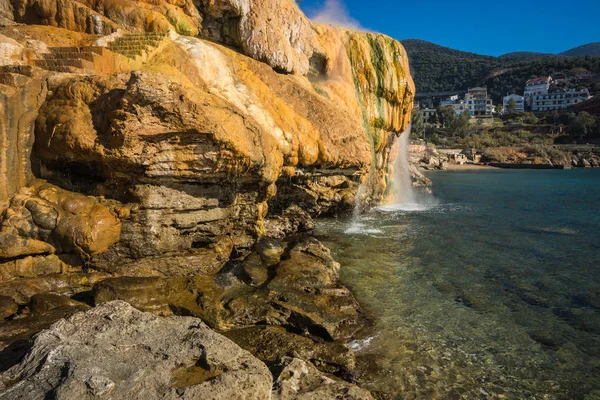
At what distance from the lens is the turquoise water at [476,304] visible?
8.04m

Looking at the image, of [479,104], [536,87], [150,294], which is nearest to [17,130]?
[150,294]

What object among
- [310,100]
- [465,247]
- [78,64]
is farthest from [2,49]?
[465,247]

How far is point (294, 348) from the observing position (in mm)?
8492

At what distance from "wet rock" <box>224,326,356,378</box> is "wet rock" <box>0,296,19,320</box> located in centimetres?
454

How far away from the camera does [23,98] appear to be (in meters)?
10.5

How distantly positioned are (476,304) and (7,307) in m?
11.8

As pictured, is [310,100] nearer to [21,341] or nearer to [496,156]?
[21,341]

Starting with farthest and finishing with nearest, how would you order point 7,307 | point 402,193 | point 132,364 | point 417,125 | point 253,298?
point 417,125
point 402,193
point 253,298
point 7,307
point 132,364

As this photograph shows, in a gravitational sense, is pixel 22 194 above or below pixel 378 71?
below

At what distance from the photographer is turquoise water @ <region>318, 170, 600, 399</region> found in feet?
26.4

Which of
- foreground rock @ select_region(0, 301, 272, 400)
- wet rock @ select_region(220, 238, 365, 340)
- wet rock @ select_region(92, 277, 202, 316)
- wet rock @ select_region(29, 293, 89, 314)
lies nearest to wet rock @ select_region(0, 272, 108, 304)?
wet rock @ select_region(29, 293, 89, 314)

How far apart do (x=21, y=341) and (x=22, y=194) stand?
15.3 ft

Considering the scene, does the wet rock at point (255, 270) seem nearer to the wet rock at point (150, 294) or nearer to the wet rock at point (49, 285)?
the wet rock at point (150, 294)

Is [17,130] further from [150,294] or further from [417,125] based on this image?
[417,125]
